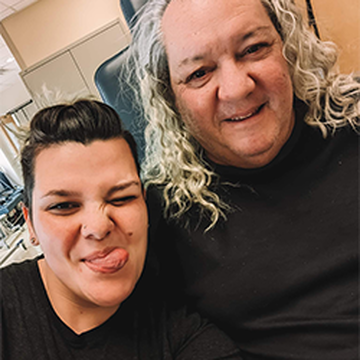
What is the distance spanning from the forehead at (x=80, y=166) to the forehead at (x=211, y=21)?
404 mm

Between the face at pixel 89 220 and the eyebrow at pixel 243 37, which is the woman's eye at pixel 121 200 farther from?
the eyebrow at pixel 243 37

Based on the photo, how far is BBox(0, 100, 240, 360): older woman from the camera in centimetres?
76

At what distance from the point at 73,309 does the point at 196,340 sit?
14.3 inches

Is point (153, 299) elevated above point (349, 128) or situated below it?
below

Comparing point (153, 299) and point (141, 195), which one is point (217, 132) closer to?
point (141, 195)

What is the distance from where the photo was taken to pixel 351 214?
91 centimetres

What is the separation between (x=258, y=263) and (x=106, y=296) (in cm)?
48

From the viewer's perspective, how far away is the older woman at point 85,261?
2.51 ft

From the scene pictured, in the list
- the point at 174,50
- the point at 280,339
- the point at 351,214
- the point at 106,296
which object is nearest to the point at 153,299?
the point at 106,296

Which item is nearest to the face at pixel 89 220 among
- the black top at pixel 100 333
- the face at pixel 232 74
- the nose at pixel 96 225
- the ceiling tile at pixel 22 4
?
the nose at pixel 96 225

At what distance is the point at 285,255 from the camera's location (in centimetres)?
94

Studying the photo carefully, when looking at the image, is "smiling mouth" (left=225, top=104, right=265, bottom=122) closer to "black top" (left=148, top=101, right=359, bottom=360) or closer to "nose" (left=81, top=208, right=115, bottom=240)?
"black top" (left=148, top=101, right=359, bottom=360)

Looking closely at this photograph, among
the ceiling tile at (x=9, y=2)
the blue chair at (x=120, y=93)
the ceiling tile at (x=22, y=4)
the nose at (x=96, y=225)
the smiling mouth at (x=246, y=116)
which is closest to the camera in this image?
the nose at (x=96, y=225)

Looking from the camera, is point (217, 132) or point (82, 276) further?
point (217, 132)
